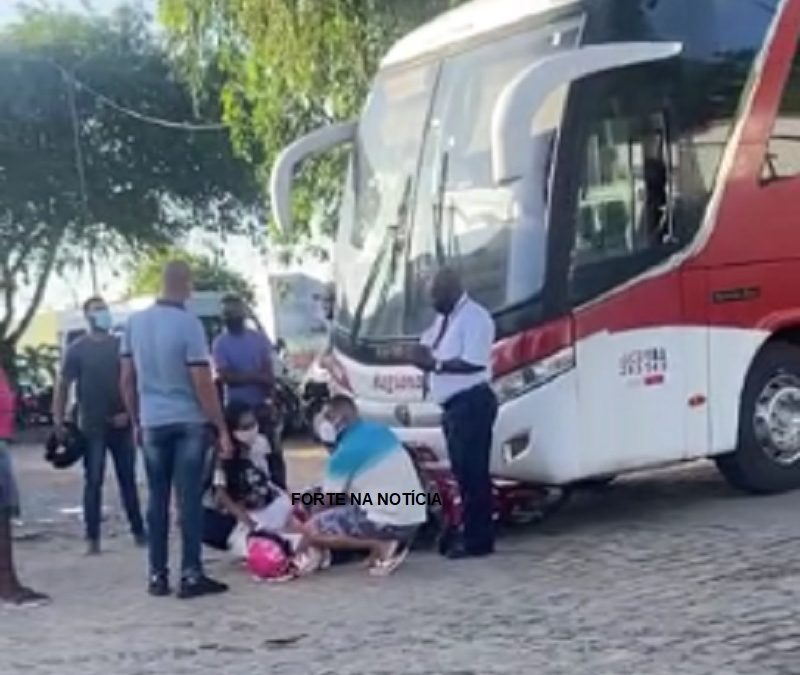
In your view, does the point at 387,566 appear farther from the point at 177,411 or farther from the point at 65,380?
the point at 65,380

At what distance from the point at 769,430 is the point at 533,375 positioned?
1940 mm

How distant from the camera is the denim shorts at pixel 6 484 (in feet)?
32.3

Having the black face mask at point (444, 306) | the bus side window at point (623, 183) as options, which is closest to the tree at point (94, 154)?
the bus side window at point (623, 183)

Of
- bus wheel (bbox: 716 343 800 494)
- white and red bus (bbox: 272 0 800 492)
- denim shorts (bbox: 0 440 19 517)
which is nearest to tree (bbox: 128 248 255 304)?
white and red bus (bbox: 272 0 800 492)

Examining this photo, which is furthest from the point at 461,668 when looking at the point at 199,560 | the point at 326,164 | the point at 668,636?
the point at 326,164

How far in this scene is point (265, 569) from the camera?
10125mm

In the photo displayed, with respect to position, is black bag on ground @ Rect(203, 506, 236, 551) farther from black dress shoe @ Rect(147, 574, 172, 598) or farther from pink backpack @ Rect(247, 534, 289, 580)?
black dress shoe @ Rect(147, 574, 172, 598)

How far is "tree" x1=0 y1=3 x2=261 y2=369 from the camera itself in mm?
34500

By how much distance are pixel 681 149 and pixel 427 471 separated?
2634mm

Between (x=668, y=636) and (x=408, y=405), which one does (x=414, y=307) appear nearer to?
(x=408, y=405)

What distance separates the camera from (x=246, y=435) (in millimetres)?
10766

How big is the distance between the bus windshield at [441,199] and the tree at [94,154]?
2231cm

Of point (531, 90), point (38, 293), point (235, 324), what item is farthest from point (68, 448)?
point (38, 293)

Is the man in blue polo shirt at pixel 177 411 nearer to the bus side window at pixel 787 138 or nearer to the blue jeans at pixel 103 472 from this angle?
the blue jeans at pixel 103 472
